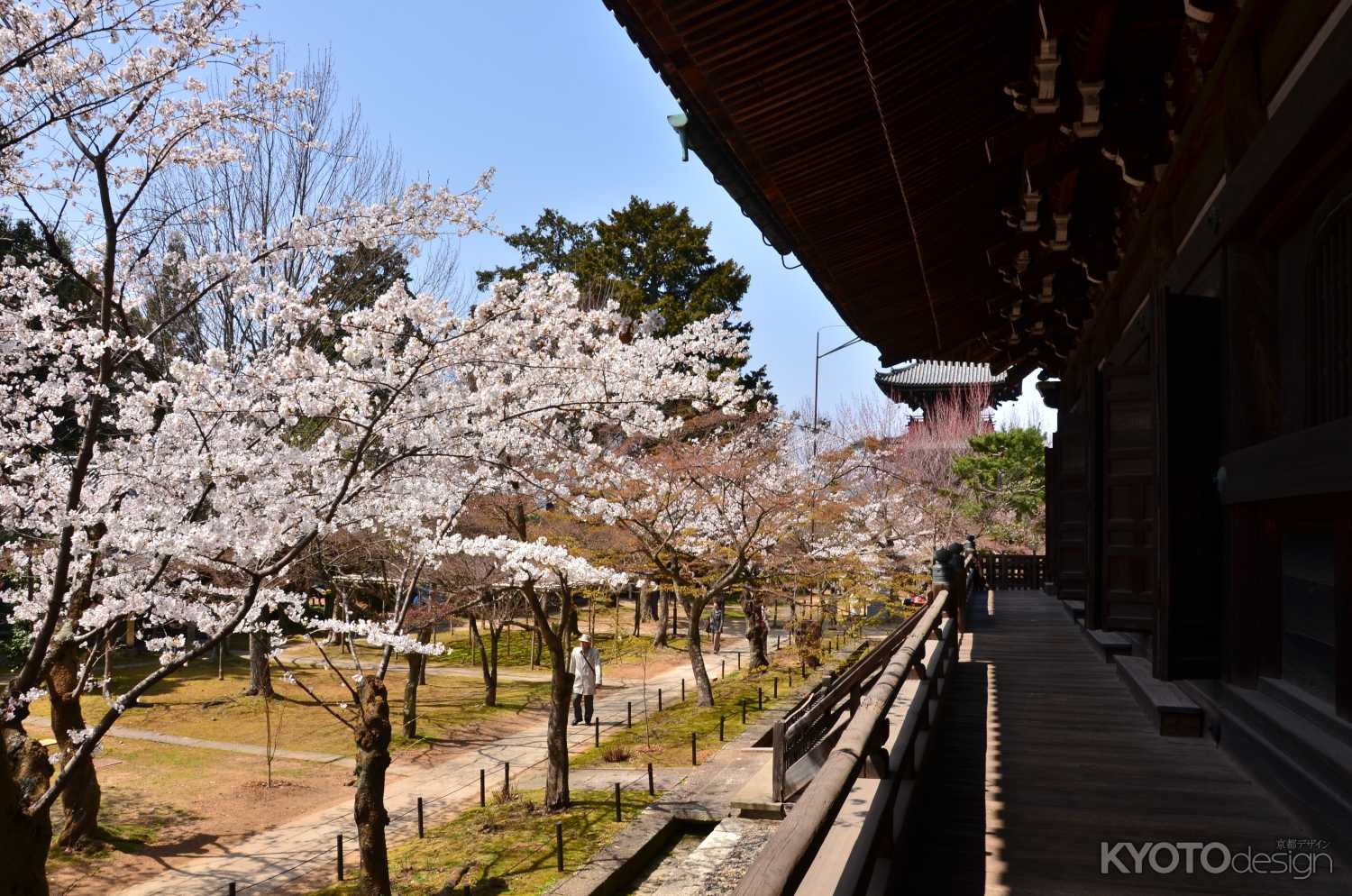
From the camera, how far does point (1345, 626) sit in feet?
12.3

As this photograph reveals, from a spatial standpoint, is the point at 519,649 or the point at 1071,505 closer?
the point at 1071,505

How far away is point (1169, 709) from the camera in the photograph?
6000mm

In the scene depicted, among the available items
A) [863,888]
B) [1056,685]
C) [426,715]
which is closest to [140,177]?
[863,888]

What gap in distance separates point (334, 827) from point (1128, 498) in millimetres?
10906

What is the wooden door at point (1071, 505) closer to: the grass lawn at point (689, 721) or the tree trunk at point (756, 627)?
the grass lawn at point (689, 721)

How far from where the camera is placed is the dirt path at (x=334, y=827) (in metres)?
10.6

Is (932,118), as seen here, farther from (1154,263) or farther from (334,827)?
(334,827)

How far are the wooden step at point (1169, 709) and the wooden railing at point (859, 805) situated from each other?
5.04 feet

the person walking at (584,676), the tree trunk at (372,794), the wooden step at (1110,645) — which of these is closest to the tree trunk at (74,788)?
the tree trunk at (372,794)

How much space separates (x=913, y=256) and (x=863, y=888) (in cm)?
489

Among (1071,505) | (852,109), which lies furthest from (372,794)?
(852,109)

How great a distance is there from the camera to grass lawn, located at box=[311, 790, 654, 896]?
1001cm

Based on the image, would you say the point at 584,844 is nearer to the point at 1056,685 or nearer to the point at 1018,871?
the point at 1056,685

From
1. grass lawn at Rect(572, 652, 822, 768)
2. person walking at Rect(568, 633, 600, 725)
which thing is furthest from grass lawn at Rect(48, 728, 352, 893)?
person walking at Rect(568, 633, 600, 725)
